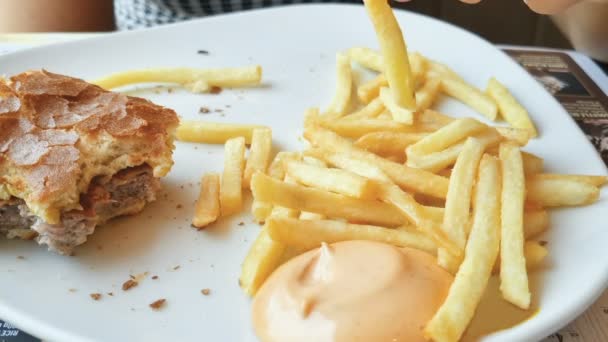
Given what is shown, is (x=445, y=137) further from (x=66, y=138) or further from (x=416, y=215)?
(x=66, y=138)

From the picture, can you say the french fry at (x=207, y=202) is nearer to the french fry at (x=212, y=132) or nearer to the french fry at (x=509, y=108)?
the french fry at (x=212, y=132)

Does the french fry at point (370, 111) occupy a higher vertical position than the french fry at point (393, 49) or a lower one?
lower

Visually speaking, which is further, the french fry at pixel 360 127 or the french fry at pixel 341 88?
the french fry at pixel 341 88

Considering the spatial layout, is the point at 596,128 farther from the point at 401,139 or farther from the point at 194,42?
the point at 194,42

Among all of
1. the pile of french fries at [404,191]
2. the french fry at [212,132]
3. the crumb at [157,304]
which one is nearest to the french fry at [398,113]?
the pile of french fries at [404,191]

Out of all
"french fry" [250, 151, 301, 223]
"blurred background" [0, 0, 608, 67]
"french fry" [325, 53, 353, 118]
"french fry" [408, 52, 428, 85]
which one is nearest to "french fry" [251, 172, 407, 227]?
"french fry" [250, 151, 301, 223]

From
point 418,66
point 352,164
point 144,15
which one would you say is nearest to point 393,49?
point 352,164

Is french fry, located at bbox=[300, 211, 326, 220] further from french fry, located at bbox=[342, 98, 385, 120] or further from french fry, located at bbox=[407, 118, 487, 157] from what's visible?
french fry, located at bbox=[342, 98, 385, 120]
